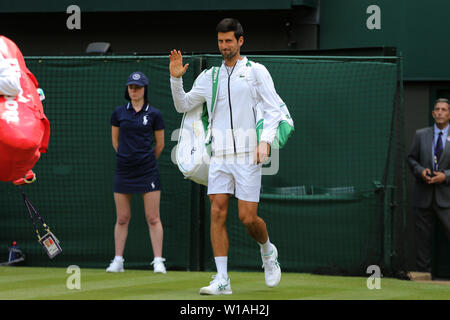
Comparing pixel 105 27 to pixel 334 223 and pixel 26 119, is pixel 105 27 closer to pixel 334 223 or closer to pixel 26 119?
pixel 334 223

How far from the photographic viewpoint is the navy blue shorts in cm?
1084

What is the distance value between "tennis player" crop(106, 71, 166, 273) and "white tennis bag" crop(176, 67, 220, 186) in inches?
94.7

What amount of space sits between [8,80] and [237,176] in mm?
2190

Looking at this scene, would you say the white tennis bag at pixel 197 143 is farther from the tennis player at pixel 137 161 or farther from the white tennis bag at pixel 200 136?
the tennis player at pixel 137 161

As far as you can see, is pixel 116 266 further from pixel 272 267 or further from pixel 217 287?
pixel 217 287

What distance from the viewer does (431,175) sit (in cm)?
1173

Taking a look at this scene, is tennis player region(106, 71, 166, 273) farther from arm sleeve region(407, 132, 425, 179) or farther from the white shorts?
arm sleeve region(407, 132, 425, 179)

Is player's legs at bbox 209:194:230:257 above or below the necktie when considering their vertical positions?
below

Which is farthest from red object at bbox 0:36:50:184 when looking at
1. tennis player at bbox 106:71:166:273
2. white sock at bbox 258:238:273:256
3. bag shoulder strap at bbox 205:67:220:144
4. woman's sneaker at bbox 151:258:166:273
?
woman's sneaker at bbox 151:258:166:273

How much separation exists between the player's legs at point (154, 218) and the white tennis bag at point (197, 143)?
246cm

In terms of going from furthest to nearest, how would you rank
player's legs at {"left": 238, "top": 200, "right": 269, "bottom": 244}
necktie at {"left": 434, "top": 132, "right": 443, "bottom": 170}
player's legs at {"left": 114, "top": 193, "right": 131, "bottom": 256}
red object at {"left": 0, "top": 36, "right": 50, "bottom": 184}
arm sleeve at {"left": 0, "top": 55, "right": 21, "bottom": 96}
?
necktie at {"left": 434, "top": 132, "right": 443, "bottom": 170} → player's legs at {"left": 114, "top": 193, "right": 131, "bottom": 256} → player's legs at {"left": 238, "top": 200, "right": 269, "bottom": 244} → arm sleeve at {"left": 0, "top": 55, "right": 21, "bottom": 96} → red object at {"left": 0, "top": 36, "right": 50, "bottom": 184}

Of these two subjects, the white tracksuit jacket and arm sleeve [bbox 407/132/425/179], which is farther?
arm sleeve [bbox 407/132/425/179]

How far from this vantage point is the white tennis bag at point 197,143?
8.31 m

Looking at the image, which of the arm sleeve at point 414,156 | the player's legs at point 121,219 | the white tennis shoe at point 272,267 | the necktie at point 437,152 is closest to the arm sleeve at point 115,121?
the player's legs at point 121,219
